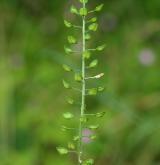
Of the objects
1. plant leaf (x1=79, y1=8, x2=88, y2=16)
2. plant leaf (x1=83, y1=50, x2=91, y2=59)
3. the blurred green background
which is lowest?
the blurred green background

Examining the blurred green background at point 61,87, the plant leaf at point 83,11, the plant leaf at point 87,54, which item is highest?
the plant leaf at point 83,11

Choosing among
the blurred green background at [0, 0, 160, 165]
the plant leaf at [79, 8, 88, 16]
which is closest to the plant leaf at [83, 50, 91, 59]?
the plant leaf at [79, 8, 88, 16]

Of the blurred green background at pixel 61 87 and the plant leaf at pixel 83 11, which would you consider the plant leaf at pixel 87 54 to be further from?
the blurred green background at pixel 61 87

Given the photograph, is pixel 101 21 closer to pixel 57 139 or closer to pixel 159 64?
pixel 159 64

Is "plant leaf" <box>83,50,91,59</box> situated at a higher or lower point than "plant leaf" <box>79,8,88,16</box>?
lower

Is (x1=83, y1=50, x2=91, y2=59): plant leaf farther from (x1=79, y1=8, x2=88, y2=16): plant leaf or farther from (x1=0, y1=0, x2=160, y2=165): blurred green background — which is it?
(x1=0, y1=0, x2=160, y2=165): blurred green background

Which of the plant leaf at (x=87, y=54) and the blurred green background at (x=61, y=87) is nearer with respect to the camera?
the plant leaf at (x=87, y=54)

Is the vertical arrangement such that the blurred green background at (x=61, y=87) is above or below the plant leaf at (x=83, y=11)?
Answer: below

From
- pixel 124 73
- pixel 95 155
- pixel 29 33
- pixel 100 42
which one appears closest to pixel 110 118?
pixel 95 155

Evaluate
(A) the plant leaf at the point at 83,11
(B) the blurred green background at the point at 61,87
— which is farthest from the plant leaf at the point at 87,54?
(B) the blurred green background at the point at 61,87
